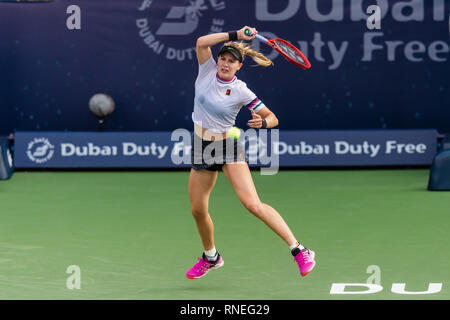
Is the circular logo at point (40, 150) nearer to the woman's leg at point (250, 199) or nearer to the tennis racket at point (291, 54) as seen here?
the tennis racket at point (291, 54)

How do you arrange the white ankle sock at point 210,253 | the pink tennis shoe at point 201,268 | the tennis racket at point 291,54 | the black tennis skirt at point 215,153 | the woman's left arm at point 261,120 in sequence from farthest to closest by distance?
the tennis racket at point 291,54, the white ankle sock at point 210,253, the pink tennis shoe at point 201,268, the black tennis skirt at point 215,153, the woman's left arm at point 261,120

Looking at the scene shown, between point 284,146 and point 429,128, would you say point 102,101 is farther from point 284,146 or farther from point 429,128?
point 429,128

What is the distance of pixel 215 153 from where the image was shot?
20.5ft

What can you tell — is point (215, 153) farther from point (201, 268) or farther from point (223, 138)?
point (201, 268)

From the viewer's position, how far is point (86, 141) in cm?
1399

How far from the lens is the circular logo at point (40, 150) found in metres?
14.0

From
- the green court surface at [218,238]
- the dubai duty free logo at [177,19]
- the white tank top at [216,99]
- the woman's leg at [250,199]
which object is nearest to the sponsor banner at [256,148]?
the green court surface at [218,238]

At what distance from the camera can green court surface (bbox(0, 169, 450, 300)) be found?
244 inches

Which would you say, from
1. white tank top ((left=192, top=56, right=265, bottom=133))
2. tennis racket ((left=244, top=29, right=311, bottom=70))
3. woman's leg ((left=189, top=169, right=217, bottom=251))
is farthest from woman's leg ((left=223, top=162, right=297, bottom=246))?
tennis racket ((left=244, top=29, right=311, bottom=70))

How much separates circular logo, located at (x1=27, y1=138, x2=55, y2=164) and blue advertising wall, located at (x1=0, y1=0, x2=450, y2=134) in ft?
2.77

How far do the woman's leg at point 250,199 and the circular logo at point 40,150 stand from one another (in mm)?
8184

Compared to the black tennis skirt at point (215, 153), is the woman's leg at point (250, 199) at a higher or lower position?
lower

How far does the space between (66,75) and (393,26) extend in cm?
545

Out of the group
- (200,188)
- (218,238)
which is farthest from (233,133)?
(218,238)
